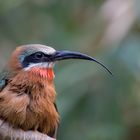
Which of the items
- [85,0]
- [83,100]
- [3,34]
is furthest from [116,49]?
[3,34]

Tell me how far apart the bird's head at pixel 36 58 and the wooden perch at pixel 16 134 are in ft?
2.06

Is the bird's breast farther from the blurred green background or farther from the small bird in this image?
the blurred green background

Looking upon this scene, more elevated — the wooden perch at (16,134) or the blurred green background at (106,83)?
the blurred green background at (106,83)

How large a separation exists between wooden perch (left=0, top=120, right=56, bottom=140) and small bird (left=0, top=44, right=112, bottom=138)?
0.51 ft

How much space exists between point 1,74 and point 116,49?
74.5 inches

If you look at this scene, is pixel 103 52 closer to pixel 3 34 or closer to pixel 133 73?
pixel 133 73

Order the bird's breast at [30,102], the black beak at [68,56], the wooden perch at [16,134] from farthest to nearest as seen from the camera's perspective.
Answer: the black beak at [68,56], the bird's breast at [30,102], the wooden perch at [16,134]

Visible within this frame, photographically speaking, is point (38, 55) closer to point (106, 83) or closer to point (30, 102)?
point (30, 102)

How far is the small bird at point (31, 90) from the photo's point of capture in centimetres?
410

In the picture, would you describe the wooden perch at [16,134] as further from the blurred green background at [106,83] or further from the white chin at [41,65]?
the blurred green background at [106,83]

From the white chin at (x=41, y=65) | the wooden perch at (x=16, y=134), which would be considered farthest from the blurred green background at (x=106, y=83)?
the wooden perch at (x=16, y=134)

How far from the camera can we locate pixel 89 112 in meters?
6.45

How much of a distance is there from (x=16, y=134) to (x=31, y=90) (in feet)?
1.91

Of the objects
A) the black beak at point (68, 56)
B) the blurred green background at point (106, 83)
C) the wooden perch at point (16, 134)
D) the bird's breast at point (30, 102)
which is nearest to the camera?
the wooden perch at point (16, 134)
